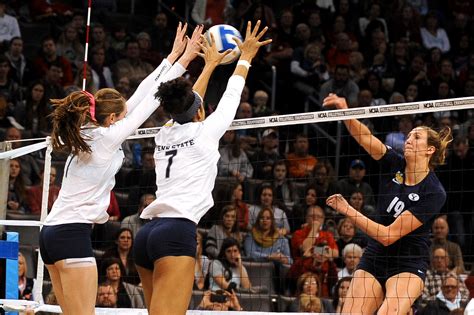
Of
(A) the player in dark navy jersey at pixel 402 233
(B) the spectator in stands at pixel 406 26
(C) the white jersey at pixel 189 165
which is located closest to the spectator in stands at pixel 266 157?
(B) the spectator in stands at pixel 406 26

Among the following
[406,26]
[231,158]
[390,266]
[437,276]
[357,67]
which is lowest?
[437,276]

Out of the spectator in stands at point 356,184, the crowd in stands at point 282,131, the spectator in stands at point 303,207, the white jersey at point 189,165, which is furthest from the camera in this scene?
the spectator in stands at point 356,184

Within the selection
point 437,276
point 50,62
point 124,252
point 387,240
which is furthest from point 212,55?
point 50,62

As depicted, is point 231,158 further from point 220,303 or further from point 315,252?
point 220,303

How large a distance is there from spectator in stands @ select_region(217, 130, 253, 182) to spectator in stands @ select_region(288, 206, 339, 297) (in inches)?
48.0

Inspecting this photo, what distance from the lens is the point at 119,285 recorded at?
10.4m

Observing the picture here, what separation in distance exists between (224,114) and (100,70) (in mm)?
7291

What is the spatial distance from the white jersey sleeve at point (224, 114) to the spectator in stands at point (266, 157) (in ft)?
19.6

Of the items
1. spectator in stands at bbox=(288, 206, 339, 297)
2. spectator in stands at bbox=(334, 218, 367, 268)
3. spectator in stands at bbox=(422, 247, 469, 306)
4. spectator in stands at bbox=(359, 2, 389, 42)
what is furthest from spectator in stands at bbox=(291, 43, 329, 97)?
spectator in stands at bbox=(422, 247, 469, 306)

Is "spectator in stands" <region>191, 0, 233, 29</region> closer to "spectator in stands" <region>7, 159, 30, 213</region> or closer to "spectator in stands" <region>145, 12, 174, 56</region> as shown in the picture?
"spectator in stands" <region>145, 12, 174, 56</region>

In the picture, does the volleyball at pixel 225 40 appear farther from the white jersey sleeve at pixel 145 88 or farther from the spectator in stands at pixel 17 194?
the spectator in stands at pixel 17 194

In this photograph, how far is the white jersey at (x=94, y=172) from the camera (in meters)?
6.77

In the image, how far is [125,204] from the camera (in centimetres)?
1209

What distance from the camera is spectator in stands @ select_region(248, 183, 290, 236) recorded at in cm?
1181
